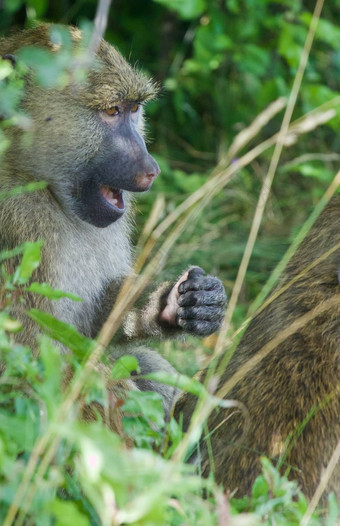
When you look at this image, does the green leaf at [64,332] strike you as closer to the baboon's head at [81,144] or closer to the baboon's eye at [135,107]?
the baboon's head at [81,144]

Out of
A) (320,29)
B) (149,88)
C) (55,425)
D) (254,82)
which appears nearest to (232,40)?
(254,82)

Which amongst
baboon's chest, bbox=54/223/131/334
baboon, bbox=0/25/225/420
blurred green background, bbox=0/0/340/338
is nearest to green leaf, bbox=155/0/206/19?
blurred green background, bbox=0/0/340/338

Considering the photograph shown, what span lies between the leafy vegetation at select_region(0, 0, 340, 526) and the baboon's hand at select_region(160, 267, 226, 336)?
40 cm

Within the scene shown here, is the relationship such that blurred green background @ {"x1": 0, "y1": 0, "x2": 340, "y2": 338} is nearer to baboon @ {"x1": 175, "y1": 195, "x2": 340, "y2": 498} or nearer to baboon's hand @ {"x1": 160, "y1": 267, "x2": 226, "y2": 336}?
baboon's hand @ {"x1": 160, "y1": 267, "x2": 226, "y2": 336}

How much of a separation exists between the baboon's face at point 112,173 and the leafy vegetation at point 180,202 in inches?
13.6

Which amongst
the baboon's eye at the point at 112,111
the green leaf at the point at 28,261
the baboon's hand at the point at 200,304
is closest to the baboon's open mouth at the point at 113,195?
the baboon's eye at the point at 112,111

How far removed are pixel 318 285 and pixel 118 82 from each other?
4.47 ft

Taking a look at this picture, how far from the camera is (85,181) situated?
393 centimetres

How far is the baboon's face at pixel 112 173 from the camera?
3.83 m

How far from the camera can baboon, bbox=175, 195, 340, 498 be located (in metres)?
3.03

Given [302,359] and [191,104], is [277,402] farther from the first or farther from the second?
[191,104]

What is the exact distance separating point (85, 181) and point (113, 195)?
0.15 m

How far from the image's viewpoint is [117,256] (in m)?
4.36

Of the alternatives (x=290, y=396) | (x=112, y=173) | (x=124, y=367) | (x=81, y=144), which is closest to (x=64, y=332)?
(x=124, y=367)
